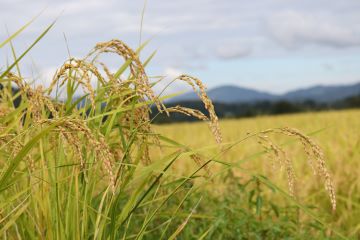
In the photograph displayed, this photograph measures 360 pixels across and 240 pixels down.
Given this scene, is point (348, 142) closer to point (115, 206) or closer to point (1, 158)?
point (1, 158)

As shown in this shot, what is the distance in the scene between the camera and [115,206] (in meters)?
1.89

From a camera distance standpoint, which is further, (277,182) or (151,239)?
(277,182)

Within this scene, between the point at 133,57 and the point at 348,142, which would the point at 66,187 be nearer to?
the point at 133,57

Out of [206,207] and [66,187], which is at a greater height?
[66,187]

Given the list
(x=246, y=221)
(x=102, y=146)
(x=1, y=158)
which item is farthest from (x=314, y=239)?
(x=102, y=146)

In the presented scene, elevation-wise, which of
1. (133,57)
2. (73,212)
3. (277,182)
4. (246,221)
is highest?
(133,57)

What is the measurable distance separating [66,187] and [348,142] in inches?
187

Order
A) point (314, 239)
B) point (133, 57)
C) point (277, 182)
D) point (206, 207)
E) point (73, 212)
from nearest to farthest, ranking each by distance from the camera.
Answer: point (133, 57) → point (73, 212) → point (314, 239) → point (206, 207) → point (277, 182)

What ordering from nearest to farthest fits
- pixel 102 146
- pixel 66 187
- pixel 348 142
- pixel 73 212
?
pixel 102 146
pixel 73 212
pixel 66 187
pixel 348 142

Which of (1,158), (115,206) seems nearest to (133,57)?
(115,206)

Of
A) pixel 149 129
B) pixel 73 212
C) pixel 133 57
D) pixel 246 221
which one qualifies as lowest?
pixel 246 221

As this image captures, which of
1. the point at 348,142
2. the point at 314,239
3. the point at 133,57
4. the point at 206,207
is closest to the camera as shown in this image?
the point at 133,57

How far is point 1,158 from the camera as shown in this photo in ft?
8.98

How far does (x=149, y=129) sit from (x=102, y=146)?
2.23 ft
